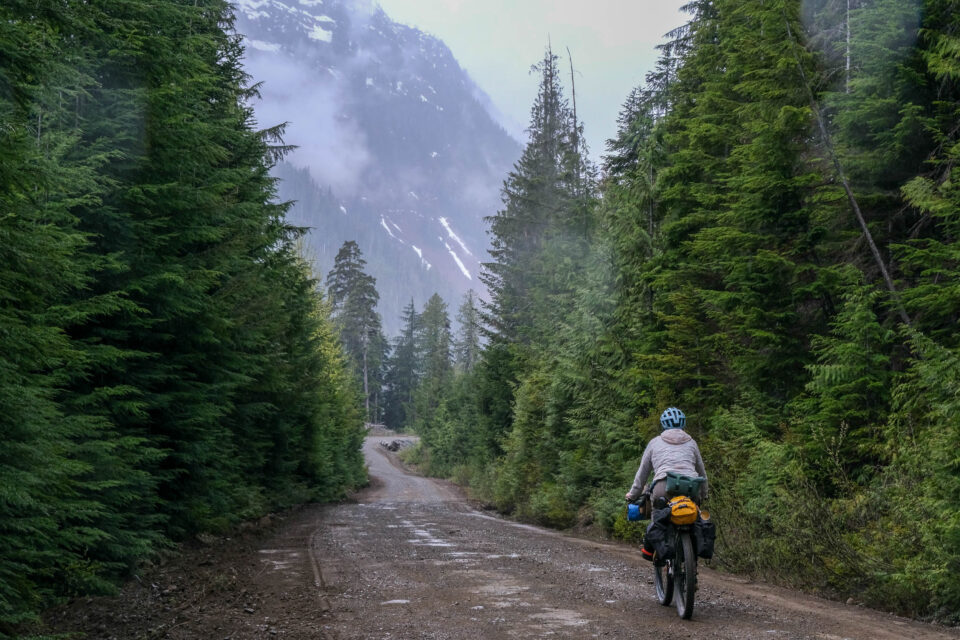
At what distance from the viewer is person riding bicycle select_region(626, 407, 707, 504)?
25.4 feet

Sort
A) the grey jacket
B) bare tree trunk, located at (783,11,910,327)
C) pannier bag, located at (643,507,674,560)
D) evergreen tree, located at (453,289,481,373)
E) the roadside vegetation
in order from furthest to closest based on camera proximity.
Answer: evergreen tree, located at (453,289,481,373)
bare tree trunk, located at (783,11,910,327)
the roadside vegetation
the grey jacket
pannier bag, located at (643,507,674,560)

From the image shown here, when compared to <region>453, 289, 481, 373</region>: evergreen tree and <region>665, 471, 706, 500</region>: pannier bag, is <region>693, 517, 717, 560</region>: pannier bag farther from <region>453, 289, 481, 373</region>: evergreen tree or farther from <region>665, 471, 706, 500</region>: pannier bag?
<region>453, 289, 481, 373</region>: evergreen tree

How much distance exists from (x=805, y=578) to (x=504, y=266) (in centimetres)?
3300

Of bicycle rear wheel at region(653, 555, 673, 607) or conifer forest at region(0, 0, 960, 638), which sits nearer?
conifer forest at region(0, 0, 960, 638)

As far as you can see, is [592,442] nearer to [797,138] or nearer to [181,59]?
[797,138]

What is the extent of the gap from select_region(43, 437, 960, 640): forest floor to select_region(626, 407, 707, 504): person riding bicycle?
1.27m

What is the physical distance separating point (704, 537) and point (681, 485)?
0.57 m

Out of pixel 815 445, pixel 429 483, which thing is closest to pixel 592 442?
pixel 815 445

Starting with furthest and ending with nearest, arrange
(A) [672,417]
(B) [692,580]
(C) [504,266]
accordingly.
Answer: (C) [504,266], (A) [672,417], (B) [692,580]

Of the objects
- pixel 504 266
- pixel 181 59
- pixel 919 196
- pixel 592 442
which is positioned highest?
pixel 504 266

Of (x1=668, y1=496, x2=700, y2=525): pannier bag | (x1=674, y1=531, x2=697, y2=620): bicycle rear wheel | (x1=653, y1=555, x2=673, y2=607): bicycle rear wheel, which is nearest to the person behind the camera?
(x1=674, y1=531, x2=697, y2=620): bicycle rear wheel

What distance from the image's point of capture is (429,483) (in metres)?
51.8

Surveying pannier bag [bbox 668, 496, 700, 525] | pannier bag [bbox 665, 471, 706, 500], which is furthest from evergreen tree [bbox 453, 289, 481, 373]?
pannier bag [bbox 668, 496, 700, 525]

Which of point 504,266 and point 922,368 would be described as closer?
point 922,368
